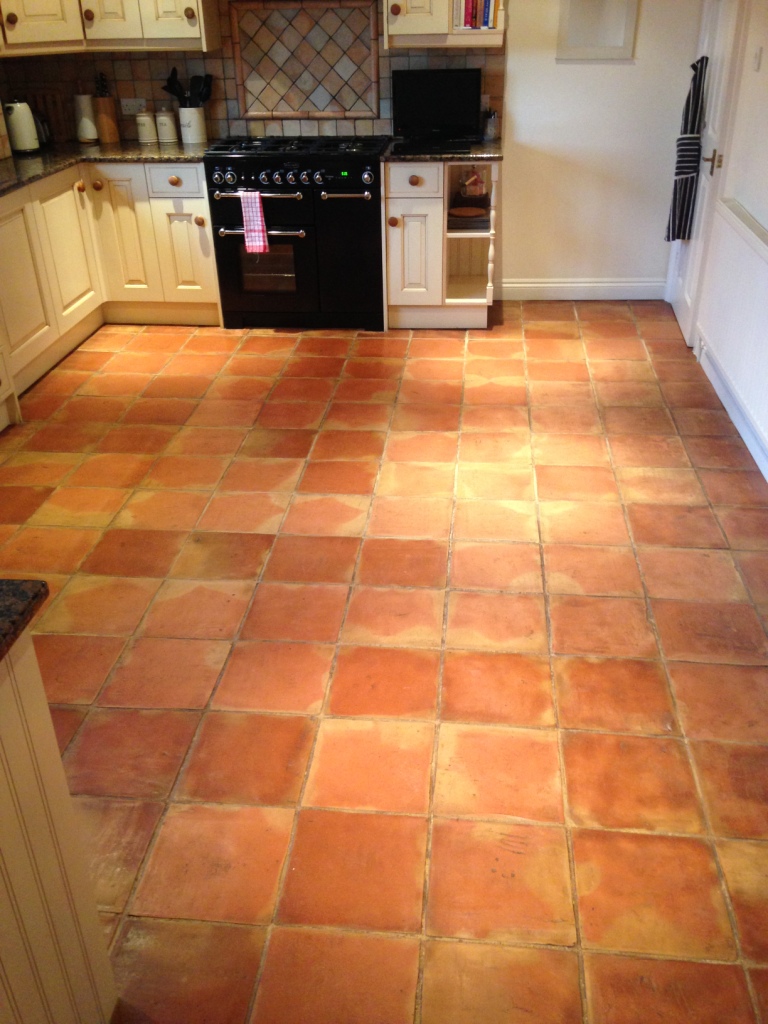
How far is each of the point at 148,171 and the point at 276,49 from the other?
0.99 meters

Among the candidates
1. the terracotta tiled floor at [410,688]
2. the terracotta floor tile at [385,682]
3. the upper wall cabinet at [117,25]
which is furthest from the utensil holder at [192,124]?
the terracotta floor tile at [385,682]

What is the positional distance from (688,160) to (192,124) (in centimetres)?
261

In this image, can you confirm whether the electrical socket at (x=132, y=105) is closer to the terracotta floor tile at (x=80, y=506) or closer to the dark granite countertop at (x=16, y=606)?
the terracotta floor tile at (x=80, y=506)

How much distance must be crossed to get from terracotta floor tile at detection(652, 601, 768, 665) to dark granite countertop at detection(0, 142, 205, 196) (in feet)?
10.8

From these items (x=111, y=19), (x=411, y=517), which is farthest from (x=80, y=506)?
(x=111, y=19)

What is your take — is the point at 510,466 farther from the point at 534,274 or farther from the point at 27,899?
the point at 27,899

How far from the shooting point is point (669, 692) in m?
2.42

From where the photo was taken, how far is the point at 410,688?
96.9 inches

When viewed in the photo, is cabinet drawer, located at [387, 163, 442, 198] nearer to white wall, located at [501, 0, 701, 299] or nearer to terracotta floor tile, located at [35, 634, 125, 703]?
white wall, located at [501, 0, 701, 299]

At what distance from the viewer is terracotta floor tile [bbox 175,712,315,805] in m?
2.14

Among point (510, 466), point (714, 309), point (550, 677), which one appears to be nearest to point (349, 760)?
point (550, 677)

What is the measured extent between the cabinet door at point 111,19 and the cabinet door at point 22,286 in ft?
3.78

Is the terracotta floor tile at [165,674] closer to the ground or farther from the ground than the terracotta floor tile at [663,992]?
farther from the ground

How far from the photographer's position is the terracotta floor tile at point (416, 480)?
344 cm
